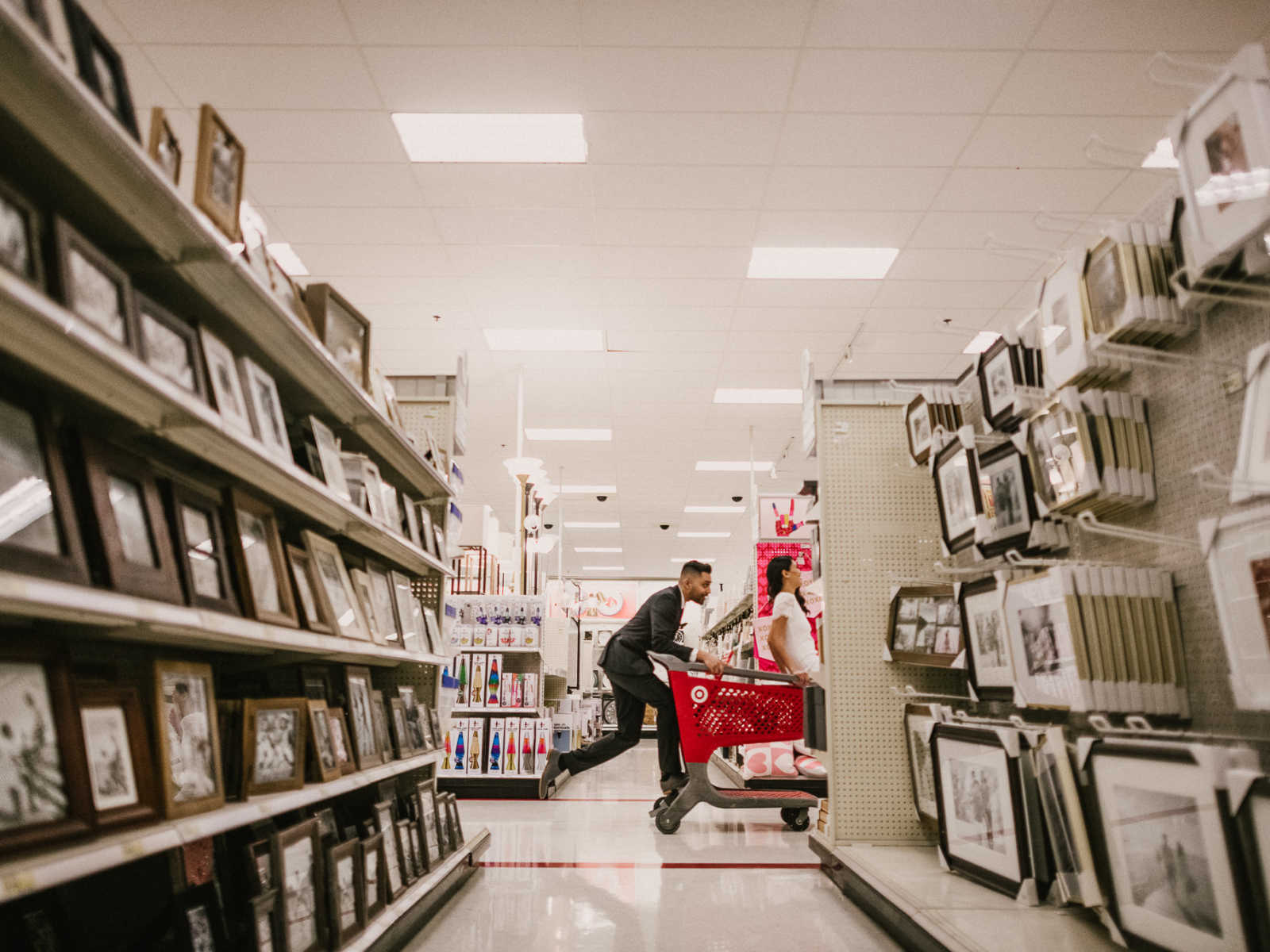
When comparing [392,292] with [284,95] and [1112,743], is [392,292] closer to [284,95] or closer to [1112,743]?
[284,95]

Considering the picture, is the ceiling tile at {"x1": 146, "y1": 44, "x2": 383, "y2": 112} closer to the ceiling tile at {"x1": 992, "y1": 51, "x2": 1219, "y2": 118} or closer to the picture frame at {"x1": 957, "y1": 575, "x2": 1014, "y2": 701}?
the ceiling tile at {"x1": 992, "y1": 51, "x2": 1219, "y2": 118}

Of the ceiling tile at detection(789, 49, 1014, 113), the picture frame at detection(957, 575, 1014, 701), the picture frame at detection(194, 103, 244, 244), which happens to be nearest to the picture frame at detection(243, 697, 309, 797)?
the picture frame at detection(194, 103, 244, 244)

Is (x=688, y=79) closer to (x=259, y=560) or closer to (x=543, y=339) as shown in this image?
(x=259, y=560)

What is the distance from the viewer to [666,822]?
4.35 m

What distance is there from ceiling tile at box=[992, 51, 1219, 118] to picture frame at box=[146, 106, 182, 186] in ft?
12.6

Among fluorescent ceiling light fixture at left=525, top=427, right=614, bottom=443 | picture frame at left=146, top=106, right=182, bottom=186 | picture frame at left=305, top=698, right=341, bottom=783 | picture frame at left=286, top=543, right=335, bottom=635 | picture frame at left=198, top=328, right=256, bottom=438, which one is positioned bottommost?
picture frame at left=305, top=698, right=341, bottom=783

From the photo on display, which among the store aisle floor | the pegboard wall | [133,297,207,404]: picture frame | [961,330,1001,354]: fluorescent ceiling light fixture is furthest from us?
[961,330,1001,354]: fluorescent ceiling light fixture

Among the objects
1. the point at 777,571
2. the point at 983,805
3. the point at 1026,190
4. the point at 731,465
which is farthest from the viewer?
the point at 731,465

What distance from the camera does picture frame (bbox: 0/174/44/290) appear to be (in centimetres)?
116

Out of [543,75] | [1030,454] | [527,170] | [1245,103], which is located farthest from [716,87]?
[1245,103]

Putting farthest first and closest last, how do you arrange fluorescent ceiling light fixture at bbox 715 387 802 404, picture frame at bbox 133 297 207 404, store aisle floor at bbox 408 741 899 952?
fluorescent ceiling light fixture at bbox 715 387 802 404
store aisle floor at bbox 408 741 899 952
picture frame at bbox 133 297 207 404

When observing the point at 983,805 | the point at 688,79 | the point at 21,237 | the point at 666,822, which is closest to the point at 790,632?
the point at 666,822

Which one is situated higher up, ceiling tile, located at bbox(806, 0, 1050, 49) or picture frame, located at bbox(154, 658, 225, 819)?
ceiling tile, located at bbox(806, 0, 1050, 49)

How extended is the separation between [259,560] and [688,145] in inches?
140
